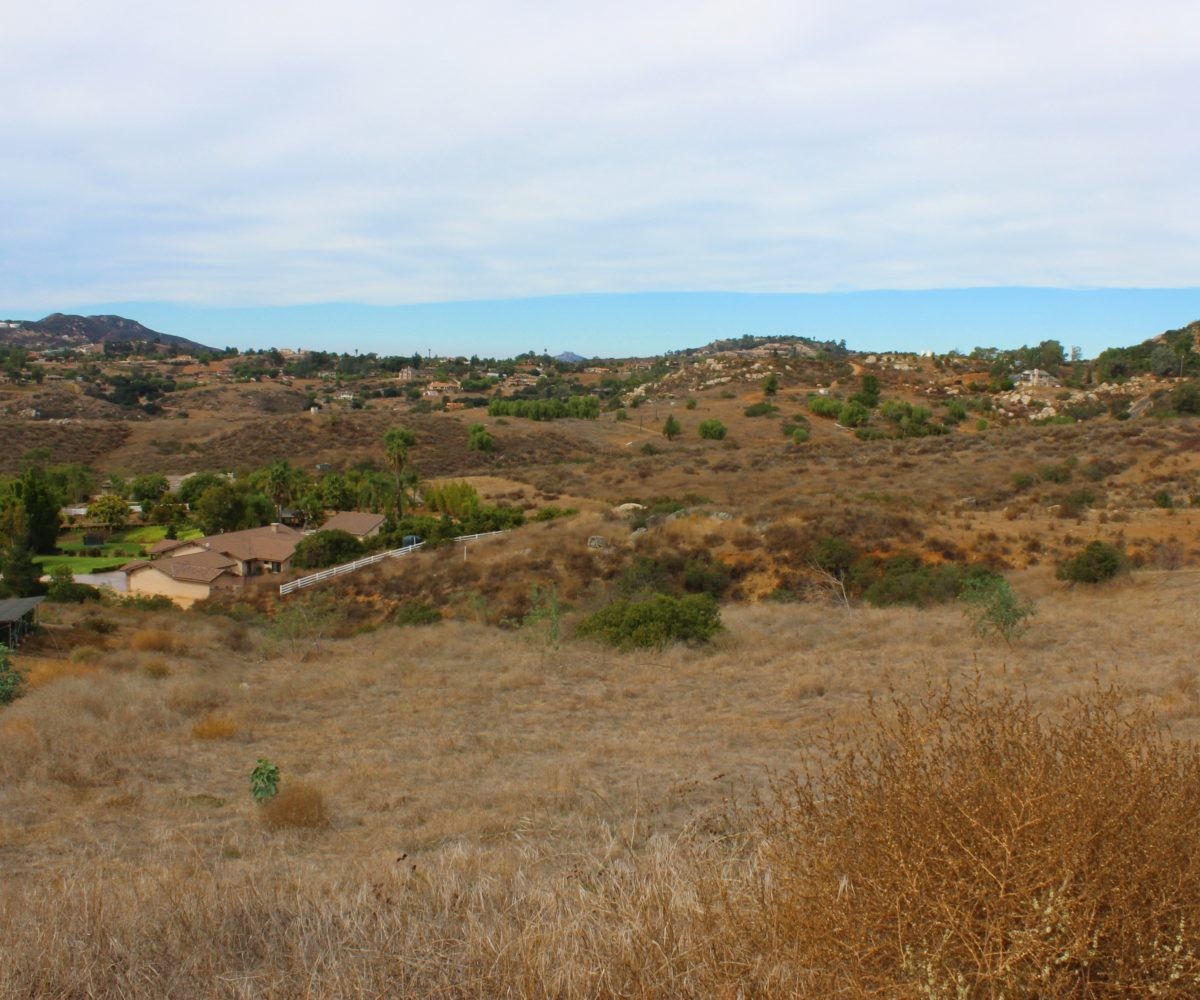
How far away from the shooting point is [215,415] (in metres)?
97.8

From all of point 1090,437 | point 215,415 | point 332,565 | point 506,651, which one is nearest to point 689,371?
point 215,415

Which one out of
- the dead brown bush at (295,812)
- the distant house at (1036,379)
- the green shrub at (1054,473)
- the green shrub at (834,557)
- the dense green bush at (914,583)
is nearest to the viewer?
the dead brown bush at (295,812)

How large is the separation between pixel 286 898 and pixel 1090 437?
50364mm

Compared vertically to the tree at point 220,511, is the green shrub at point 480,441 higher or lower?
higher

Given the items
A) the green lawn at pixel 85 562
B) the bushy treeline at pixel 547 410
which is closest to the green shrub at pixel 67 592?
the green lawn at pixel 85 562

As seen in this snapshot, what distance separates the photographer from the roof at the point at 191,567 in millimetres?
36844

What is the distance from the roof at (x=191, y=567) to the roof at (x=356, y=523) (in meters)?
5.34

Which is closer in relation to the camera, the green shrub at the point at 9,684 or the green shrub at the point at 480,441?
the green shrub at the point at 9,684

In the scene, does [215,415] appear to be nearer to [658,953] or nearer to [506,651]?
[506,651]

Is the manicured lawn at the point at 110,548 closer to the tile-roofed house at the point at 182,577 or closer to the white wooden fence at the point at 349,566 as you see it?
the tile-roofed house at the point at 182,577

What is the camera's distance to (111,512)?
50219 mm

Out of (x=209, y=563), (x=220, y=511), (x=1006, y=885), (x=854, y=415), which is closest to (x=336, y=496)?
(x=220, y=511)

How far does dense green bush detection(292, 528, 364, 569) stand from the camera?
39594 mm

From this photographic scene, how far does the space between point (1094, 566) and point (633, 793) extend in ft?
56.7
